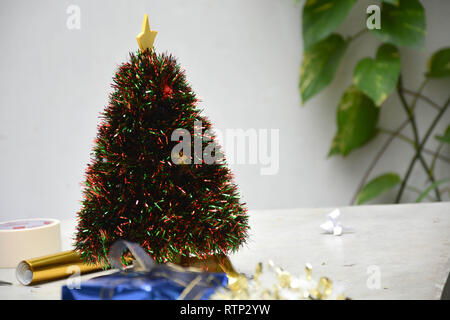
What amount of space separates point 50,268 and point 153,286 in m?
0.21

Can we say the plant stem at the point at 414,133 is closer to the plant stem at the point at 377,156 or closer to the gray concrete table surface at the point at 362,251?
the plant stem at the point at 377,156

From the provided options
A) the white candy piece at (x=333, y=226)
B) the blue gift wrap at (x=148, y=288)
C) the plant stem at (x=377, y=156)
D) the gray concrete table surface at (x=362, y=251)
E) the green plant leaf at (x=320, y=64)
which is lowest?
the gray concrete table surface at (x=362, y=251)

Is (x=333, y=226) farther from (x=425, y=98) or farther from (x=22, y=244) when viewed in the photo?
(x=425, y=98)

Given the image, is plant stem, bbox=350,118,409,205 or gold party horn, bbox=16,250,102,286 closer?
gold party horn, bbox=16,250,102,286

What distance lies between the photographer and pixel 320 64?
1600 mm

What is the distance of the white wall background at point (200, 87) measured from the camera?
1.60 m

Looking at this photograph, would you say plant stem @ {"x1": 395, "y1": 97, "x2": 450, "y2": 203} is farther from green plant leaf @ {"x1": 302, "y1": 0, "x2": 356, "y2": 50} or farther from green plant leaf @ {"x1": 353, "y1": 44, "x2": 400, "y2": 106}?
green plant leaf @ {"x1": 302, "y1": 0, "x2": 356, "y2": 50}

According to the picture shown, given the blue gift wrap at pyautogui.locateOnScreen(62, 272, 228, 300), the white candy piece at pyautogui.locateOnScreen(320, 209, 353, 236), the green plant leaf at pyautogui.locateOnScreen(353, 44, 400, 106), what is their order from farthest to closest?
1. the green plant leaf at pyautogui.locateOnScreen(353, 44, 400, 106)
2. the white candy piece at pyautogui.locateOnScreen(320, 209, 353, 236)
3. the blue gift wrap at pyautogui.locateOnScreen(62, 272, 228, 300)

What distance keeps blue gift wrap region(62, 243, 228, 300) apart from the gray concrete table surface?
0.09 metres

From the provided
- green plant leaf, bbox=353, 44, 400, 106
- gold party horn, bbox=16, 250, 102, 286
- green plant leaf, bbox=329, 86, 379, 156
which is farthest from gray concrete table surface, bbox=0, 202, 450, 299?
green plant leaf, bbox=329, 86, 379, 156

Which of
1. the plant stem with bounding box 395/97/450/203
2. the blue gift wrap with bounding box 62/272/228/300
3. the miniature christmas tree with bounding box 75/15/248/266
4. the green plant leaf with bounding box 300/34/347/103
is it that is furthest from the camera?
the plant stem with bounding box 395/97/450/203

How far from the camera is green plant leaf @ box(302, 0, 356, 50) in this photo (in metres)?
1.47

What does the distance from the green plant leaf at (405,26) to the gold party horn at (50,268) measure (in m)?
1.22

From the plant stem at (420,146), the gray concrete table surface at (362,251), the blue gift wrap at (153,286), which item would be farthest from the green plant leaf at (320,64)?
the blue gift wrap at (153,286)
